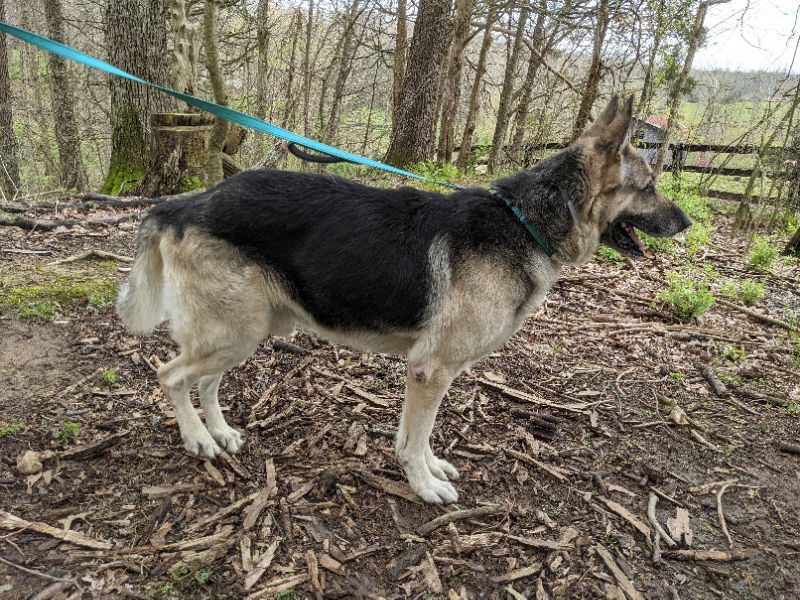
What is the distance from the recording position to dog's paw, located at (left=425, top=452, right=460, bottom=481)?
11.6ft

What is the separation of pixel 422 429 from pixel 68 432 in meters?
2.38

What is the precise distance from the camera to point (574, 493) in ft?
11.3

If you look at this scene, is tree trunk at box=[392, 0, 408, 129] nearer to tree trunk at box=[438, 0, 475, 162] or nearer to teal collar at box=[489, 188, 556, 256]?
tree trunk at box=[438, 0, 475, 162]

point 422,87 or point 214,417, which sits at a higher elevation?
point 422,87

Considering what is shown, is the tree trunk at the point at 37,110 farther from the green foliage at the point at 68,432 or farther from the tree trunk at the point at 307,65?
the green foliage at the point at 68,432

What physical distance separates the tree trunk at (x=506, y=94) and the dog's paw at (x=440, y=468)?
1122 cm

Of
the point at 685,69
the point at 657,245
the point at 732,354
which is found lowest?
the point at 732,354

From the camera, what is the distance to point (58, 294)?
4.85 m

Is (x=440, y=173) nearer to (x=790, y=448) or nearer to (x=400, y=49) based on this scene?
(x=400, y=49)

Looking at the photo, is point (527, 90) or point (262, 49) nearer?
point (262, 49)

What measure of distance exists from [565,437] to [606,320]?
240 cm

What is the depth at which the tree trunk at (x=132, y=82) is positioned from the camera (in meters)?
7.81

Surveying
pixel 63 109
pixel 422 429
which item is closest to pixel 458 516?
pixel 422 429

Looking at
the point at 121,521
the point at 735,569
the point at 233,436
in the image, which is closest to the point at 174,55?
the point at 233,436
